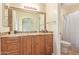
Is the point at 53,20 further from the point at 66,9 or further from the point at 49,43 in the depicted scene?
the point at 49,43

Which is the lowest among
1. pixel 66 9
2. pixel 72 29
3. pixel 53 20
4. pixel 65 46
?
pixel 65 46

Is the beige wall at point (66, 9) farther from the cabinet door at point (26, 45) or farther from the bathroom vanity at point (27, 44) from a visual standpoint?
the cabinet door at point (26, 45)

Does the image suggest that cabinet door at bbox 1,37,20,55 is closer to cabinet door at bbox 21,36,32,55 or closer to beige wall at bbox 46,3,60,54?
cabinet door at bbox 21,36,32,55

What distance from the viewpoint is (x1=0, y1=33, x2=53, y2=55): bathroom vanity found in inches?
86.0

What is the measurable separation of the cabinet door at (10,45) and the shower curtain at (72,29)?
0.77 metres

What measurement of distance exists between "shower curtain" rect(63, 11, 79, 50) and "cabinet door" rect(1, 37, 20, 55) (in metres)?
0.77

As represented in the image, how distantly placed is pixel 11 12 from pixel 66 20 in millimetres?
878

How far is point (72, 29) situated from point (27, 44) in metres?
0.76

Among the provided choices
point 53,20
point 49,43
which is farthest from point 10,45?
point 53,20

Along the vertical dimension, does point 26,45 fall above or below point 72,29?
below

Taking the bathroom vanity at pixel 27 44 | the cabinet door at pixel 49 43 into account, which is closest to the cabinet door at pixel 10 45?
the bathroom vanity at pixel 27 44

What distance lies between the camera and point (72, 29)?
226cm

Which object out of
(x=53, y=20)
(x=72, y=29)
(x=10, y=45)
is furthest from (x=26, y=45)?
(x=72, y=29)
